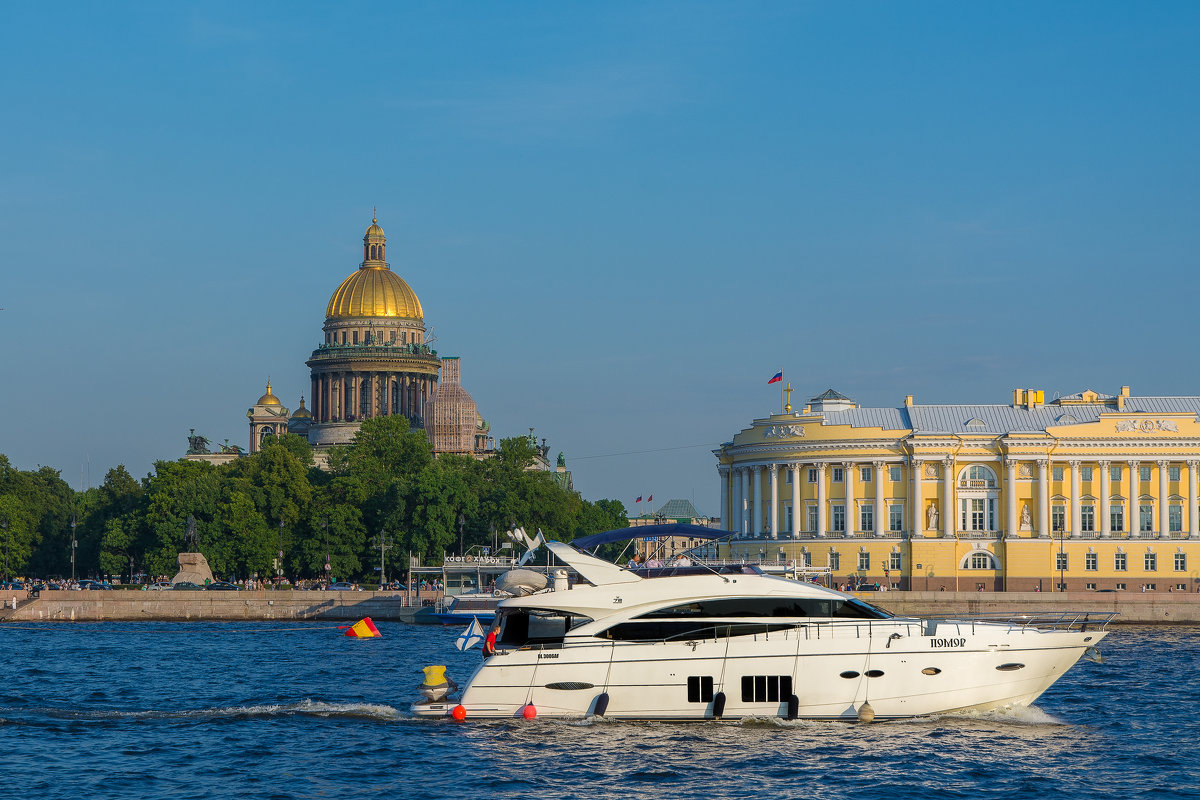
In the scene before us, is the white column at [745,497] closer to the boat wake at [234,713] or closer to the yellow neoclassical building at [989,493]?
the yellow neoclassical building at [989,493]

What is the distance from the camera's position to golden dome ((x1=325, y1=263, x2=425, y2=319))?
177m

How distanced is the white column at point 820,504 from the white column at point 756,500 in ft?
16.6

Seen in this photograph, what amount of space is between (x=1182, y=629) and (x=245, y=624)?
154 feet

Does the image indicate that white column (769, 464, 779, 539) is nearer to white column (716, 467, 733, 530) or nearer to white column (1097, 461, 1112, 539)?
white column (716, 467, 733, 530)

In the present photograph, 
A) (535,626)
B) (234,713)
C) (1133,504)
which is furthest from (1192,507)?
(234,713)

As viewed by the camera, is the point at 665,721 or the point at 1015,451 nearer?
the point at 665,721

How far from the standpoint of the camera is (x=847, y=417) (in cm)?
11219

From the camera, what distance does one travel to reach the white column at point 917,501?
10615 centimetres

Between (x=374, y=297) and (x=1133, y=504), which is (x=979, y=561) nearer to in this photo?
(x=1133, y=504)

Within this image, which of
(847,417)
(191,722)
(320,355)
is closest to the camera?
(191,722)

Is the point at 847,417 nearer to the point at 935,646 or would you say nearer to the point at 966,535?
the point at 966,535

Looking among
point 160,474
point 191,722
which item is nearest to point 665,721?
point 191,722

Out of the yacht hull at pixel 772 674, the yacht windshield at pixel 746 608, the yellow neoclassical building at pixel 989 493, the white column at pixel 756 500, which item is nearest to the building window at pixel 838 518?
the yellow neoclassical building at pixel 989 493

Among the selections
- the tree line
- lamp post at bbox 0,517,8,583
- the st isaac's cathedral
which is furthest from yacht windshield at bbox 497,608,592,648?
the st isaac's cathedral
